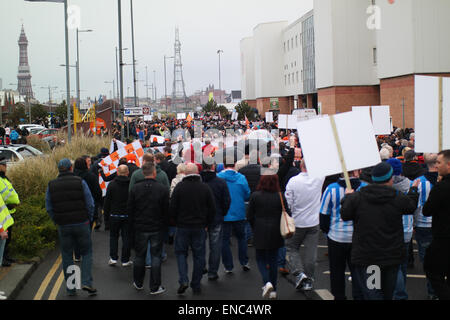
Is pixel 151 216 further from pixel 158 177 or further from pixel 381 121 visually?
pixel 381 121

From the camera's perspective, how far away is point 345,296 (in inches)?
284

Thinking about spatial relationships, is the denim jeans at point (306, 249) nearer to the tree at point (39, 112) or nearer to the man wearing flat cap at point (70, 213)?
the man wearing flat cap at point (70, 213)

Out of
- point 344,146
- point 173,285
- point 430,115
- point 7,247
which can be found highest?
point 430,115

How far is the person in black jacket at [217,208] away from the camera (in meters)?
8.50

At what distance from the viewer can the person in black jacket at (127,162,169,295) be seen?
A: 7898 millimetres

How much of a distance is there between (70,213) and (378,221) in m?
4.25

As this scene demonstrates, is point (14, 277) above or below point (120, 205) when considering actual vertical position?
below

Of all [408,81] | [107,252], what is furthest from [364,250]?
[408,81]

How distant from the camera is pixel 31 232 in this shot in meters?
10.7

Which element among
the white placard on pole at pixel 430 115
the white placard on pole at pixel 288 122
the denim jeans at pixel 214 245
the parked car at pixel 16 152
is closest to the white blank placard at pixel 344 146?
the white placard on pole at pixel 430 115

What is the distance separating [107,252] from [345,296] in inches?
210

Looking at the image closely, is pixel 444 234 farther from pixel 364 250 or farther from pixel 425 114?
pixel 425 114

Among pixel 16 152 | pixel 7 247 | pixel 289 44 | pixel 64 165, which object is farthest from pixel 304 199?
pixel 289 44

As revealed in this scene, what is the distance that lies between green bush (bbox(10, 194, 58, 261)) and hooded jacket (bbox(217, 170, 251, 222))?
388cm
